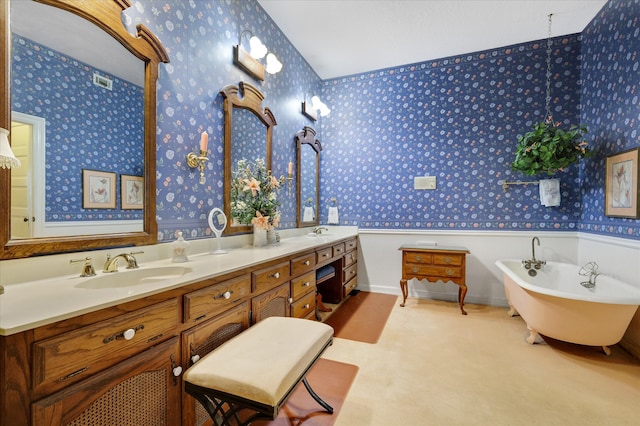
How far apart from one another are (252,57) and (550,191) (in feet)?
11.0

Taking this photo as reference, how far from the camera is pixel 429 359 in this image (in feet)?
7.23

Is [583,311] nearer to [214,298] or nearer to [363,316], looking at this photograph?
[363,316]

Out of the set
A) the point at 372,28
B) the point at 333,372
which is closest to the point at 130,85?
the point at 333,372

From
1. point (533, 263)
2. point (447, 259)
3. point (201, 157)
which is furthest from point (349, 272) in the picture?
point (201, 157)

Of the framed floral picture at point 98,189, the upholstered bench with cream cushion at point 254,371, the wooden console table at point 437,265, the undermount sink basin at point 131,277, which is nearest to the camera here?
the upholstered bench with cream cushion at point 254,371

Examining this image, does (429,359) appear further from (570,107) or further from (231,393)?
(570,107)

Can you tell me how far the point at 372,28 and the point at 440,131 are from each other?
149 cm

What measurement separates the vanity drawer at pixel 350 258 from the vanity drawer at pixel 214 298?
1.97m

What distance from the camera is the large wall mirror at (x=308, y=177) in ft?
11.7

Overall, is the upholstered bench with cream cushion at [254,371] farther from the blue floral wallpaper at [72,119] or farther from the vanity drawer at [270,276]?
the blue floral wallpaper at [72,119]

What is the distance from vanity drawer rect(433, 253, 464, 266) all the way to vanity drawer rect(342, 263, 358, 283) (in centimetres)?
102

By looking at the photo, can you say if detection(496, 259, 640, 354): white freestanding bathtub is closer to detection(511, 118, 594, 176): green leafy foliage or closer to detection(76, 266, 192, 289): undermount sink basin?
detection(511, 118, 594, 176): green leafy foliage

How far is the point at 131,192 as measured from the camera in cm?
157

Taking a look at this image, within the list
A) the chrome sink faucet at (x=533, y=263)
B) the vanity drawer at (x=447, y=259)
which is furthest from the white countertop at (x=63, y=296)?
the chrome sink faucet at (x=533, y=263)
